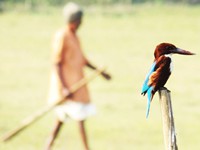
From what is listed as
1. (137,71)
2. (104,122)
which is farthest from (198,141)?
(137,71)

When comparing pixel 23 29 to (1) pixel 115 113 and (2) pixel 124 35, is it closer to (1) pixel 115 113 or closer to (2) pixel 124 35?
(2) pixel 124 35

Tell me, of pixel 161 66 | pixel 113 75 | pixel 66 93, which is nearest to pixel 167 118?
pixel 161 66

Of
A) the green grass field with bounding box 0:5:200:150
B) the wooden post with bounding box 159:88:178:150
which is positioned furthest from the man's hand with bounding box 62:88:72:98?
the wooden post with bounding box 159:88:178:150

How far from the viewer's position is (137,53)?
2108cm

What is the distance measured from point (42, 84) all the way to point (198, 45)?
28.3ft

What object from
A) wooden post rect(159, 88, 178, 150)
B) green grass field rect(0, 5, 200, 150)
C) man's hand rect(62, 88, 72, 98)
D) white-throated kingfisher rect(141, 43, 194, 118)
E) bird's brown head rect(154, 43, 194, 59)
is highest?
bird's brown head rect(154, 43, 194, 59)

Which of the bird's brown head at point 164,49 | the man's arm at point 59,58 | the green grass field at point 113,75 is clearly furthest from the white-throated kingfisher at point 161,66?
the green grass field at point 113,75

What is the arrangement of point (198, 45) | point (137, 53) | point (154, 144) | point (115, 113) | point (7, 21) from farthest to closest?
point (7, 21) < point (198, 45) < point (137, 53) < point (115, 113) < point (154, 144)

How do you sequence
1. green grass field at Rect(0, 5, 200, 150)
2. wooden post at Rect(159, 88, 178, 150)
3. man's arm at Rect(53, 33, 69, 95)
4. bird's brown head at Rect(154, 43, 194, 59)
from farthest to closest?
green grass field at Rect(0, 5, 200, 150) → man's arm at Rect(53, 33, 69, 95) → wooden post at Rect(159, 88, 178, 150) → bird's brown head at Rect(154, 43, 194, 59)

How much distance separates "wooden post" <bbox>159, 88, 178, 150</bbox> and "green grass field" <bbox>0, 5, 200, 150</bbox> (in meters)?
6.27

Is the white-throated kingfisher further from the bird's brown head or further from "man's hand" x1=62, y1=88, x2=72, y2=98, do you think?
"man's hand" x1=62, y1=88, x2=72, y2=98

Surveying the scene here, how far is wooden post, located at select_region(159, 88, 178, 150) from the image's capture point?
2.70m

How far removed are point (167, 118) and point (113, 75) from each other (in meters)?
13.9

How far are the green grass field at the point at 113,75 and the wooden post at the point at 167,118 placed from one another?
6.27 meters
